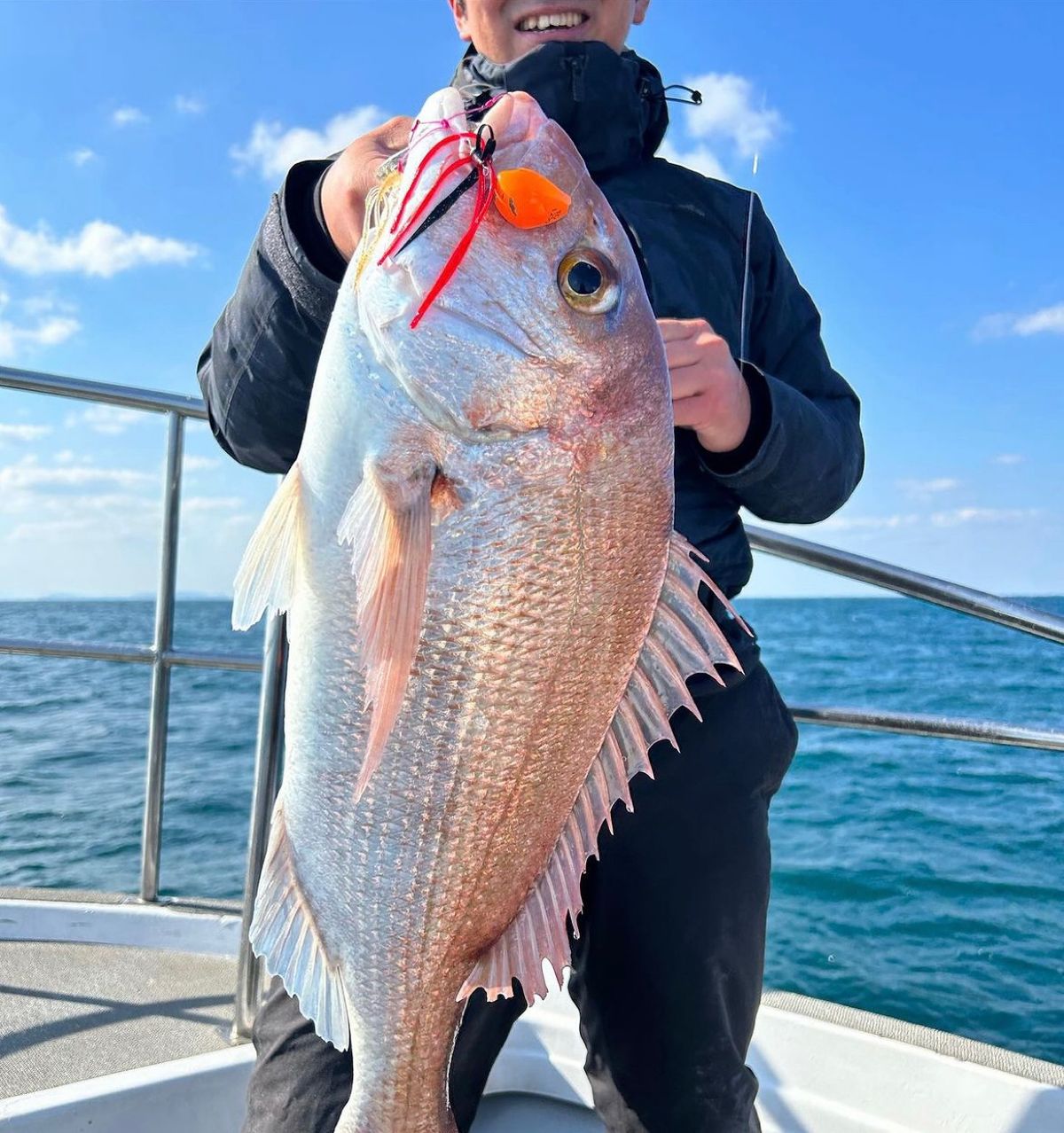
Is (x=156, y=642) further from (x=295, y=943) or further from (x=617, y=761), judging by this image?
(x=617, y=761)

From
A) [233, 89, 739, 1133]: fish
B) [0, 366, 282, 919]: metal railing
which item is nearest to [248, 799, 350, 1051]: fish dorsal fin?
[233, 89, 739, 1133]: fish

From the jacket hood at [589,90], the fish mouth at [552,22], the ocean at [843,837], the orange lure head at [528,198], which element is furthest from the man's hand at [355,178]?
the ocean at [843,837]

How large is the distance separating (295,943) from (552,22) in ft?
5.38

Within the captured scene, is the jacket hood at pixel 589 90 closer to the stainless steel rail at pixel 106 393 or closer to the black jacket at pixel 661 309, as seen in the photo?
the black jacket at pixel 661 309

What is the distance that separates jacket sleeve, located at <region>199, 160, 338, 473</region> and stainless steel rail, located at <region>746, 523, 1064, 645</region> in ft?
4.03

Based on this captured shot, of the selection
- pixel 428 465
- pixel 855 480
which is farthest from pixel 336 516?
pixel 855 480

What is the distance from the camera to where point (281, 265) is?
4.34 feet

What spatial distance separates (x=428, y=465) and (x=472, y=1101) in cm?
115

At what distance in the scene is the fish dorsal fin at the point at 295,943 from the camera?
1269 mm

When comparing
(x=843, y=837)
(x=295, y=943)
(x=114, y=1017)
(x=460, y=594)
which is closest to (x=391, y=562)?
(x=460, y=594)

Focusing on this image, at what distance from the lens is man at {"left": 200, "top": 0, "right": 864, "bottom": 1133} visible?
4.42 ft

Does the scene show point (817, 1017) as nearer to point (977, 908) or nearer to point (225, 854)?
point (977, 908)

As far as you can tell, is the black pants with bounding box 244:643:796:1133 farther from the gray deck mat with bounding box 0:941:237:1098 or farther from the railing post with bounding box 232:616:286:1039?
the gray deck mat with bounding box 0:941:237:1098

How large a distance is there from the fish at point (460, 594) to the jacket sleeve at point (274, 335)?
0.09 meters
